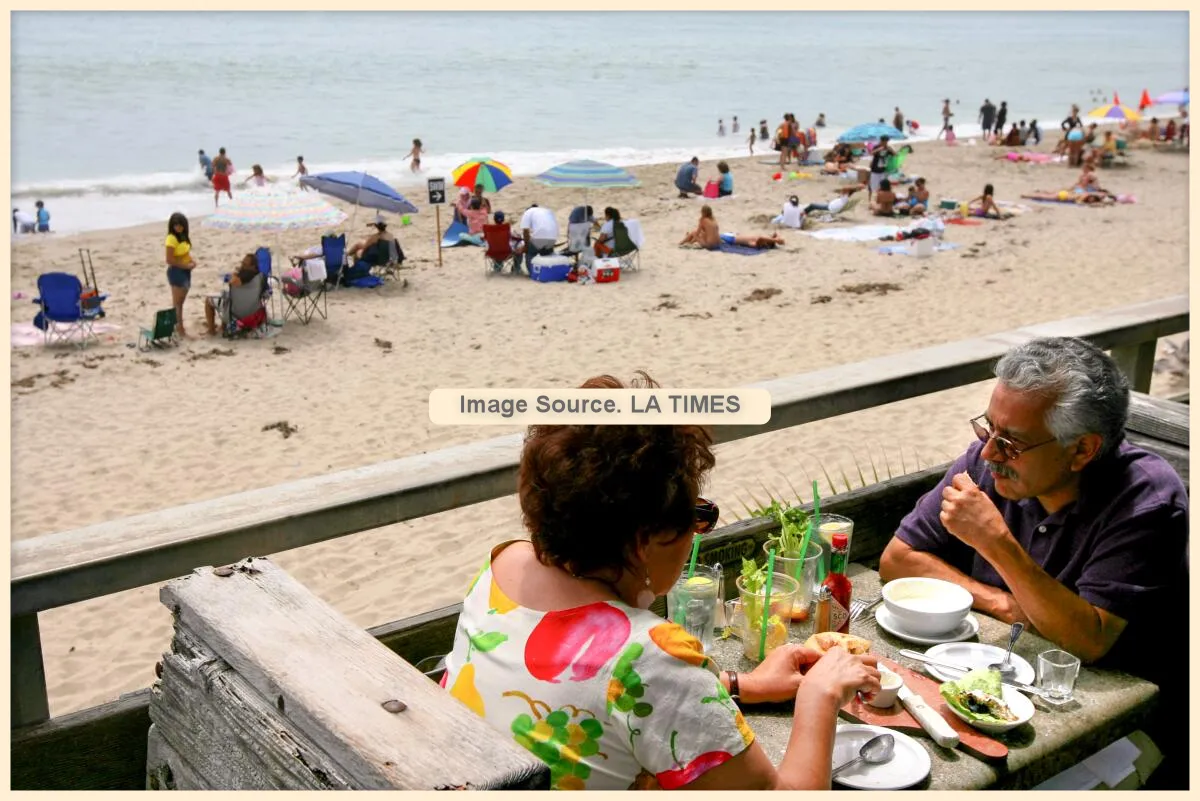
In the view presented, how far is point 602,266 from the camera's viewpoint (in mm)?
14773

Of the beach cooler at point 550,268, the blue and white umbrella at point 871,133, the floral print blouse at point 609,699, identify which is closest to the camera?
the floral print blouse at point 609,699

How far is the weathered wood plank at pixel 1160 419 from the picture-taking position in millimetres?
3107

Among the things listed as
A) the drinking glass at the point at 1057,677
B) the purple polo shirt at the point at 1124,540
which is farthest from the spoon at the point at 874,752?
the purple polo shirt at the point at 1124,540

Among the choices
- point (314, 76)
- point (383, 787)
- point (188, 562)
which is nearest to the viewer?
point (383, 787)

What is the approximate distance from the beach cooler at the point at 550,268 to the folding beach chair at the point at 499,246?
46cm

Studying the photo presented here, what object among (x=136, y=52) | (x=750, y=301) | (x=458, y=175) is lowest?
(x=750, y=301)

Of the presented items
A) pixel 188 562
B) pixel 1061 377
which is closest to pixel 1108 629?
pixel 1061 377

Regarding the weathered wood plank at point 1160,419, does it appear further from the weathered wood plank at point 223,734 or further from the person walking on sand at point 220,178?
the person walking on sand at point 220,178

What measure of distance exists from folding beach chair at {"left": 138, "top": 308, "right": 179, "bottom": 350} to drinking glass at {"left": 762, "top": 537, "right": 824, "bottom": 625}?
10831 mm

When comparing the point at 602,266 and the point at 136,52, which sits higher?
the point at 136,52

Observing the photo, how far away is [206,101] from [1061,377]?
56880mm

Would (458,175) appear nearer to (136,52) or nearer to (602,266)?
(602,266)

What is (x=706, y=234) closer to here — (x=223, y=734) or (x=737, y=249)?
(x=737, y=249)

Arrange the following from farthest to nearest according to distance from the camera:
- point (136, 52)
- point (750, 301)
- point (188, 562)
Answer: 1. point (136, 52)
2. point (750, 301)
3. point (188, 562)
